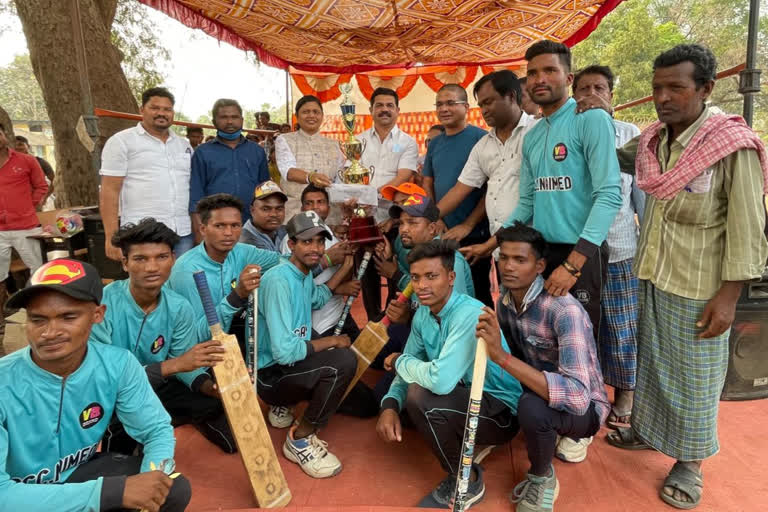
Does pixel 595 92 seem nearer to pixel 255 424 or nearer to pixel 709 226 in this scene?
pixel 709 226

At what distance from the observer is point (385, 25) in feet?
19.1

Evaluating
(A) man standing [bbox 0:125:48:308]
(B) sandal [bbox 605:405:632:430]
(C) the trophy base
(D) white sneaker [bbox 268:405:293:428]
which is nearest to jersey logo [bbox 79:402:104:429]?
(D) white sneaker [bbox 268:405:293:428]

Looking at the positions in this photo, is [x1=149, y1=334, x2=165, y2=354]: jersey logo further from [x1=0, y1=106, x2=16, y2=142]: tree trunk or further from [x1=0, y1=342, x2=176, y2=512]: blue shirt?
[x1=0, y1=106, x2=16, y2=142]: tree trunk

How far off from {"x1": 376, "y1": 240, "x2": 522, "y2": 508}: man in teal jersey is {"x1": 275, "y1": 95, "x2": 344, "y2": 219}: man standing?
1918mm

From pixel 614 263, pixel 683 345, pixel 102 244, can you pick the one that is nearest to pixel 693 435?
pixel 683 345

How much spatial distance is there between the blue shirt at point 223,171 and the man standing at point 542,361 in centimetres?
215

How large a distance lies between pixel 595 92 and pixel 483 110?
30.5 inches

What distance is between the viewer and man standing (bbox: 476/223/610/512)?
6.76 ft

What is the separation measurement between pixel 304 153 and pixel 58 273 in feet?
8.70

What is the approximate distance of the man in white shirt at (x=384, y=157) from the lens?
3.81 meters

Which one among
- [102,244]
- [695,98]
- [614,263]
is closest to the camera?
[695,98]

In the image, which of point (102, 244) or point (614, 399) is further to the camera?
point (102, 244)

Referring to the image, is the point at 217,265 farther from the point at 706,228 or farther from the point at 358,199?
the point at 706,228

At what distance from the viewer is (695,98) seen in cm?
202
